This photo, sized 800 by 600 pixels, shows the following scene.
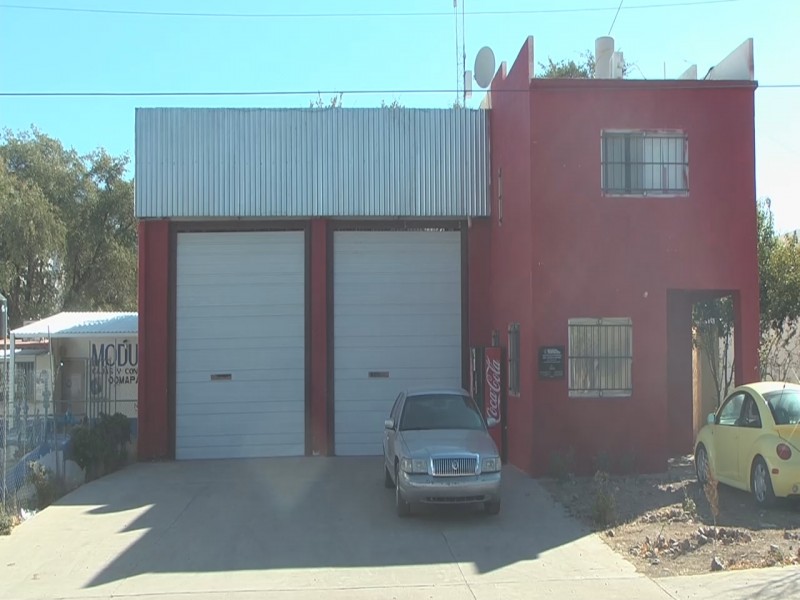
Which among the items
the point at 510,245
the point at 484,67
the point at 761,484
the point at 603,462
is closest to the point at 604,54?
the point at 484,67

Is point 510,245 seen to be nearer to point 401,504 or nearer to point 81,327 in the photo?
point 401,504

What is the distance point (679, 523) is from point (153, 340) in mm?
11665

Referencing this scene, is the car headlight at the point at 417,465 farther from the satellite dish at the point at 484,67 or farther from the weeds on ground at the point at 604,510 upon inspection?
the satellite dish at the point at 484,67

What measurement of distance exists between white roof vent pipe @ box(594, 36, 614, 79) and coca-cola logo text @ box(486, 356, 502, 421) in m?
6.36

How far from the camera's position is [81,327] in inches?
858

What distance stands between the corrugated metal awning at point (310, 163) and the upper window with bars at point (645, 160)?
3.74m

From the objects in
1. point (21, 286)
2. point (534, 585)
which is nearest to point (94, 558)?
point (534, 585)

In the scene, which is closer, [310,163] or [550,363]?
[550,363]

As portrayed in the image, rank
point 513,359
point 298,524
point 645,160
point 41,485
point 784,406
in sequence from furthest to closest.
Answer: point 513,359, point 645,160, point 41,485, point 298,524, point 784,406

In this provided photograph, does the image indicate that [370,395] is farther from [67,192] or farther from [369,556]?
[67,192]

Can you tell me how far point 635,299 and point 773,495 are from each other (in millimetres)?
4586

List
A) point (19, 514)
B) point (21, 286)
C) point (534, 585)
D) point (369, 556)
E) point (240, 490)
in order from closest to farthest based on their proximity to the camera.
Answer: point (534, 585) < point (369, 556) < point (19, 514) < point (240, 490) < point (21, 286)

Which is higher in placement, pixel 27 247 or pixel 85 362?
pixel 27 247

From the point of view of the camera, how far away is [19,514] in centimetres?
1226
